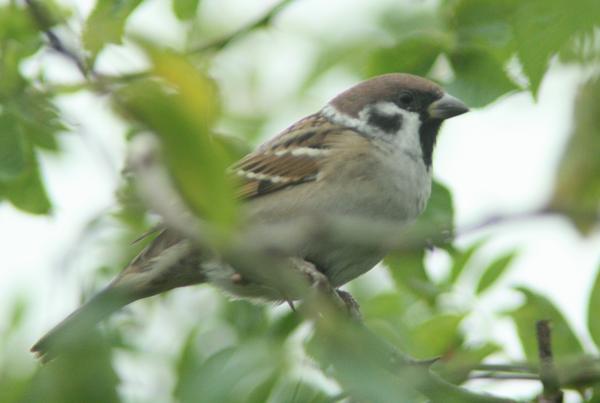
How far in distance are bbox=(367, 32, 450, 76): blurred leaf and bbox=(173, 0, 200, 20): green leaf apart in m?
0.64

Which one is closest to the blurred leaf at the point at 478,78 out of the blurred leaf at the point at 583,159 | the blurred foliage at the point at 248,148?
the blurred foliage at the point at 248,148

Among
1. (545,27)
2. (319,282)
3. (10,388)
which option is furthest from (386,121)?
→ (10,388)

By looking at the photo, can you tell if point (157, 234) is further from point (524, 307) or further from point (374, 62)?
point (524, 307)

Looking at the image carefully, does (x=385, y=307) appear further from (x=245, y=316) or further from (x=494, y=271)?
(x=245, y=316)

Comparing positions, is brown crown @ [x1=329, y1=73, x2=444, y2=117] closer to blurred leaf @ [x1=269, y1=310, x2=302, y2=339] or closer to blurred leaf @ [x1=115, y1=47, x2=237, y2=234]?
blurred leaf @ [x1=269, y1=310, x2=302, y2=339]

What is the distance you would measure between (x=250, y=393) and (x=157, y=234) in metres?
2.23

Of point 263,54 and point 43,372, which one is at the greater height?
point 43,372

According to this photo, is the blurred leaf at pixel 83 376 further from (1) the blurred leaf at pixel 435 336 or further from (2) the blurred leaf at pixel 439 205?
(2) the blurred leaf at pixel 439 205

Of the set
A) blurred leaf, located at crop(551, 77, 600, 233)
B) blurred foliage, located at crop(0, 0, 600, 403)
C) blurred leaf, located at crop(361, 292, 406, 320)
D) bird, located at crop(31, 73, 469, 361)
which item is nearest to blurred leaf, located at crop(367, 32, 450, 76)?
blurred foliage, located at crop(0, 0, 600, 403)

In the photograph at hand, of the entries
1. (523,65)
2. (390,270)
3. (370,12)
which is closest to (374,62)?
(390,270)

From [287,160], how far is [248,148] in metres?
1.04

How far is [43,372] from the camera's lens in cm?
124

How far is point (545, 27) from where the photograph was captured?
5.78ft

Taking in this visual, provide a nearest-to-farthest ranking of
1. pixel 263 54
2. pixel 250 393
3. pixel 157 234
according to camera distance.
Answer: pixel 250 393 < pixel 157 234 < pixel 263 54
